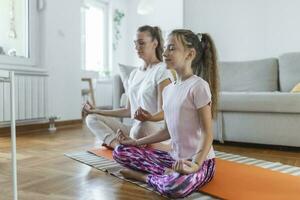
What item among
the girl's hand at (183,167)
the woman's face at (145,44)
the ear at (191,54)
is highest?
the woman's face at (145,44)

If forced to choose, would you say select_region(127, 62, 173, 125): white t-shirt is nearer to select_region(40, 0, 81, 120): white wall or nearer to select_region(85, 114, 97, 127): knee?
select_region(85, 114, 97, 127): knee

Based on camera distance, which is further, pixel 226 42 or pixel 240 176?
pixel 226 42

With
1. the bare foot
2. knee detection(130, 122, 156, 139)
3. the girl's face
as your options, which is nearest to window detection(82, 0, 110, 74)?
knee detection(130, 122, 156, 139)

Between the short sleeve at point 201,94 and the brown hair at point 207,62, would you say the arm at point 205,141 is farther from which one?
the brown hair at point 207,62

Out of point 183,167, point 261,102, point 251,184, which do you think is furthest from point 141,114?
point 261,102

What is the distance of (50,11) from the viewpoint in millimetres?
3666

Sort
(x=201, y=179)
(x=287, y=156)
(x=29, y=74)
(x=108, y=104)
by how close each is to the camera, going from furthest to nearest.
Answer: (x=108, y=104) < (x=29, y=74) < (x=287, y=156) < (x=201, y=179)

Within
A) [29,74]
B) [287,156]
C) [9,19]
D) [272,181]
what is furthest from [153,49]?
[9,19]

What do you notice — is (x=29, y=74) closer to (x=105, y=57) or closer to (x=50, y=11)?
(x=50, y=11)

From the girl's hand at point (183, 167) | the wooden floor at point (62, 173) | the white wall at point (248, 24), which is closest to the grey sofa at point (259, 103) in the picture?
the wooden floor at point (62, 173)

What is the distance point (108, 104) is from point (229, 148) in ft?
10.5

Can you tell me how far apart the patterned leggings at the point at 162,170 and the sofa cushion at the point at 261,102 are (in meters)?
1.23

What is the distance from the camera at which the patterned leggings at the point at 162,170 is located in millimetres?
1255

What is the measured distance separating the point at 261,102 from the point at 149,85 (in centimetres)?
119
